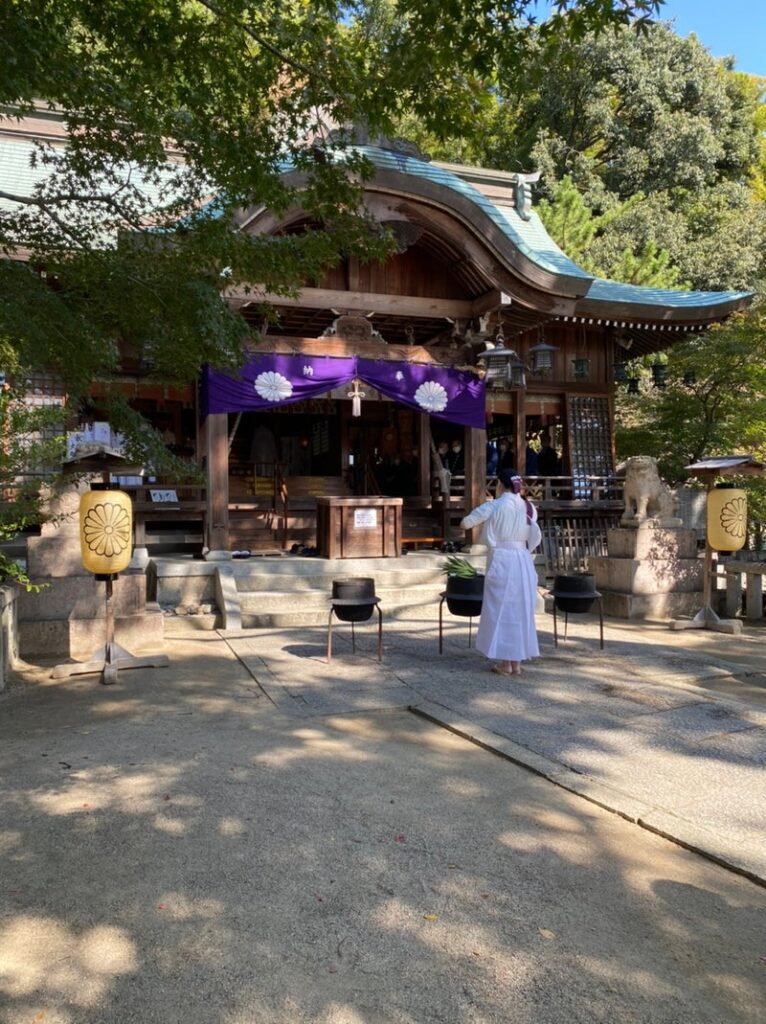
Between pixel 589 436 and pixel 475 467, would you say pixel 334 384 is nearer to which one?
pixel 475 467

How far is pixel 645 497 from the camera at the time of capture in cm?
999

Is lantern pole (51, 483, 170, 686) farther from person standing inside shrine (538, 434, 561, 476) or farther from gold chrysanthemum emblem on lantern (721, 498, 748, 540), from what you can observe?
person standing inside shrine (538, 434, 561, 476)

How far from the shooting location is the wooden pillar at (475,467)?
11.7 metres

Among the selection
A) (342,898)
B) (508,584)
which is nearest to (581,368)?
(508,584)

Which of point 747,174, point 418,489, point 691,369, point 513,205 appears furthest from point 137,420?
point 747,174

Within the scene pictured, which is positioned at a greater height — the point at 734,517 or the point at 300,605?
the point at 734,517

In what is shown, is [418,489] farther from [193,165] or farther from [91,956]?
[91,956]

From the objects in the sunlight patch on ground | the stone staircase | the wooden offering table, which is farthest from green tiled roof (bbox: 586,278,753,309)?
the sunlight patch on ground

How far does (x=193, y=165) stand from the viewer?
5824 millimetres

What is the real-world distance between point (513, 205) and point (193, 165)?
36.6 feet

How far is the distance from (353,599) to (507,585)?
143 centimetres

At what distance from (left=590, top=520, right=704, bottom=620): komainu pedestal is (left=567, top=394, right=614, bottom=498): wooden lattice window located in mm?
3793

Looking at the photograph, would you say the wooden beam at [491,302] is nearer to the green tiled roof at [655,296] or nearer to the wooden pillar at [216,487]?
the green tiled roof at [655,296]

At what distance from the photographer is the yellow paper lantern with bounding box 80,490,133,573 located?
6016 mm
